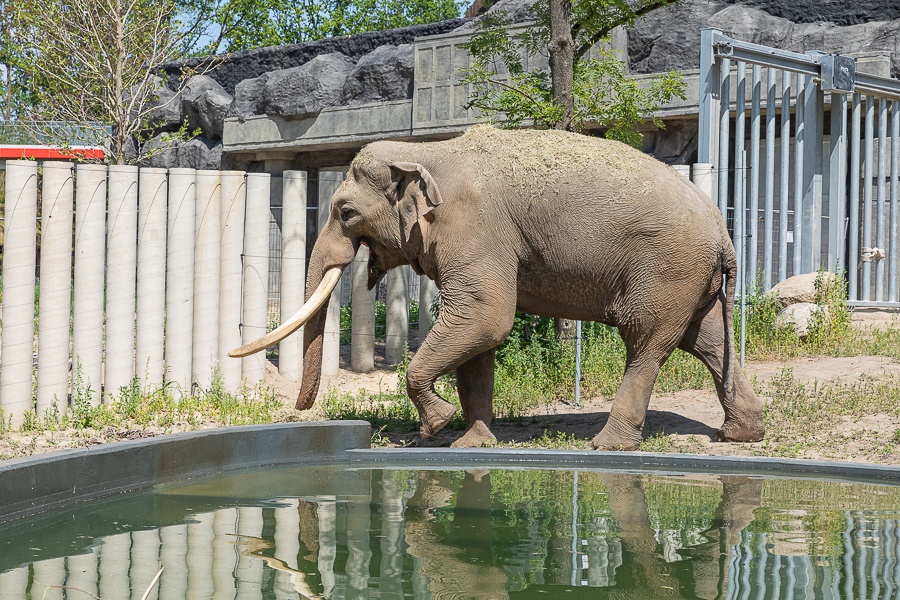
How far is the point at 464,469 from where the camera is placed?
6.62m

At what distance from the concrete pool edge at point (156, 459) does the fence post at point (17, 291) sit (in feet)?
8.61

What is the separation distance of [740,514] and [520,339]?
5.16 m

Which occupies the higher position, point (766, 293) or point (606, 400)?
point (766, 293)

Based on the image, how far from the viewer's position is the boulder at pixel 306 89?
63.3 ft

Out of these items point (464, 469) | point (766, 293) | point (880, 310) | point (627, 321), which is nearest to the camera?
point (464, 469)

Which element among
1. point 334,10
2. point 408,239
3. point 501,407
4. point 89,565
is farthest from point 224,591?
point 334,10

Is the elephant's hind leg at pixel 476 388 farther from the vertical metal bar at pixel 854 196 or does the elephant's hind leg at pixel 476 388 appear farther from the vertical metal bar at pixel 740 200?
the vertical metal bar at pixel 854 196

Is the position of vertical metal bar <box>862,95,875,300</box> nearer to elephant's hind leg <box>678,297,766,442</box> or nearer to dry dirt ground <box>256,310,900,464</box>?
dry dirt ground <box>256,310,900,464</box>

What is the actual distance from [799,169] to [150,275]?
302 inches

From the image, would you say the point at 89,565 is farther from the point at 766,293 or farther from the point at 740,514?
the point at 766,293

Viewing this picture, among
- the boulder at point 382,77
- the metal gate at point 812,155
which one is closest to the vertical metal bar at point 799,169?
the metal gate at point 812,155

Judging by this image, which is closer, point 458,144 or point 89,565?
point 89,565

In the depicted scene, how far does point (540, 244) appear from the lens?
7.41 metres

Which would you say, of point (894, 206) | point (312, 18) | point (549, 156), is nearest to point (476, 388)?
point (549, 156)
